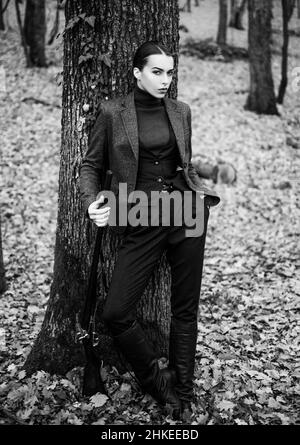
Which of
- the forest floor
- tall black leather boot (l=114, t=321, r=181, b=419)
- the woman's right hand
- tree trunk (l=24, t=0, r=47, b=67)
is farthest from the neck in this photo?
tree trunk (l=24, t=0, r=47, b=67)

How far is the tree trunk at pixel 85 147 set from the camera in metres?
3.56

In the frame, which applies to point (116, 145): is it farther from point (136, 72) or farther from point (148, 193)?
point (136, 72)

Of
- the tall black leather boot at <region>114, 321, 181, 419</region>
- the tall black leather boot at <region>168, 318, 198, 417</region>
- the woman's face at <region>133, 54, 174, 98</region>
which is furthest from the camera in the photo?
the tall black leather boot at <region>168, 318, 198, 417</region>

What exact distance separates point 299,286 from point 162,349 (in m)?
2.70

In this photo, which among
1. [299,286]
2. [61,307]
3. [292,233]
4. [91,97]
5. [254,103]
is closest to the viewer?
[91,97]

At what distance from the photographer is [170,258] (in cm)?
375

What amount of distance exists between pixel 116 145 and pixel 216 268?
385 centimetres

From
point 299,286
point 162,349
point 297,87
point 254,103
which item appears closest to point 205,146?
point 254,103

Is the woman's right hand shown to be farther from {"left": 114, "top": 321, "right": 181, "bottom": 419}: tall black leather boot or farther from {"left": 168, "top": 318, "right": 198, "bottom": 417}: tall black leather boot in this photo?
{"left": 168, "top": 318, "right": 198, "bottom": 417}: tall black leather boot

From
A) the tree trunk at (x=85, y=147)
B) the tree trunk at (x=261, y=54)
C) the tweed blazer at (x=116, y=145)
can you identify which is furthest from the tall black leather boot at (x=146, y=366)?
the tree trunk at (x=261, y=54)

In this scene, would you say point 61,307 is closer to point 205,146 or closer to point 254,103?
point 205,146

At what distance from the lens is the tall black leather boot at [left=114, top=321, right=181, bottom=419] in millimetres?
3525

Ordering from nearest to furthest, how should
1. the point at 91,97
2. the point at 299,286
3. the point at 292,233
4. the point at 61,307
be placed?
the point at 91,97 < the point at 61,307 < the point at 299,286 < the point at 292,233

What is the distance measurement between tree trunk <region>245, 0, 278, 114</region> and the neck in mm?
10733
